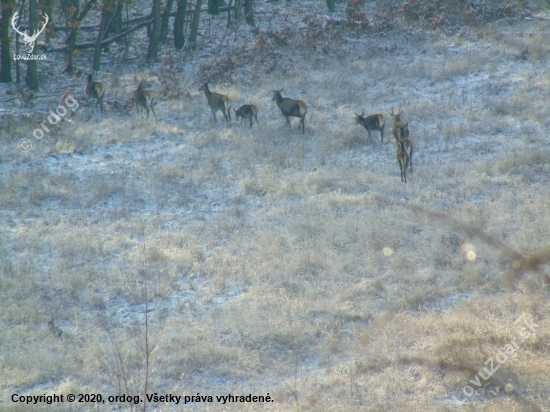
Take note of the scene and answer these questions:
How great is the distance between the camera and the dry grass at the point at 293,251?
286 inches

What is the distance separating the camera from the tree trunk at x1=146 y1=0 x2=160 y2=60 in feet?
76.6

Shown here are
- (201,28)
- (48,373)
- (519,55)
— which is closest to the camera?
(48,373)

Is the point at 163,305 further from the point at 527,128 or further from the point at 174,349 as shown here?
the point at 527,128

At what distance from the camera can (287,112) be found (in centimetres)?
1719

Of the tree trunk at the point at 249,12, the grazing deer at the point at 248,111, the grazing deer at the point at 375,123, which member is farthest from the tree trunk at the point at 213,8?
the grazing deer at the point at 375,123

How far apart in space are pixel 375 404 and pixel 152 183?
9.38 m

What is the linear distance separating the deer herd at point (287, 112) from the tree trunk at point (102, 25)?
→ 266cm

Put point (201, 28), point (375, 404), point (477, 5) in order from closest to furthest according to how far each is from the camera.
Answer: point (375, 404), point (477, 5), point (201, 28)

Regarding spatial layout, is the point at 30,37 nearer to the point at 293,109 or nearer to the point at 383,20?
the point at 293,109

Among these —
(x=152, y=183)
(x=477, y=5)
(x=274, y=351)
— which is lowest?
(x=152, y=183)

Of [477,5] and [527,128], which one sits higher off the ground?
[477,5]

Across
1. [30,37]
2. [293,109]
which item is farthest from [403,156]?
[30,37]

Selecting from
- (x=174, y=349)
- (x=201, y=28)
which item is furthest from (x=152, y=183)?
(x=201, y=28)

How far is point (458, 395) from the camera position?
6.52 meters
